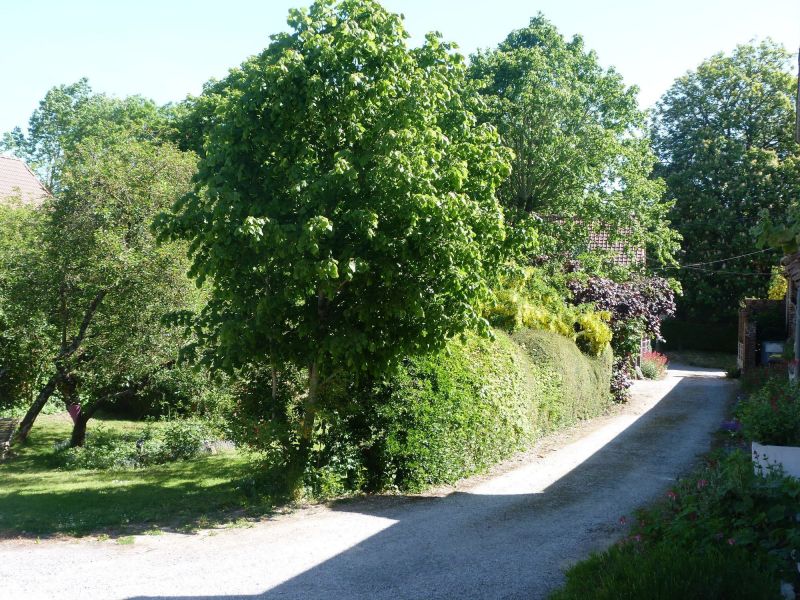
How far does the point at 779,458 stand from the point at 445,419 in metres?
4.61

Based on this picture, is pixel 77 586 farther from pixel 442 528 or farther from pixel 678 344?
pixel 678 344

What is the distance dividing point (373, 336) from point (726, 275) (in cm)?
3212

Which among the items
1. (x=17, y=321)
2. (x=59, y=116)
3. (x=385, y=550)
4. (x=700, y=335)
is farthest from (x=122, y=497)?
(x=59, y=116)

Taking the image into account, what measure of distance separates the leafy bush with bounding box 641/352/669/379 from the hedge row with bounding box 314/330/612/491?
1588 centimetres

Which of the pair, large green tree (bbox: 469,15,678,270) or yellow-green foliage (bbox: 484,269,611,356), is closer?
yellow-green foliage (bbox: 484,269,611,356)

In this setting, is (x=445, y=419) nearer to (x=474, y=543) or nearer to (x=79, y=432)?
(x=474, y=543)

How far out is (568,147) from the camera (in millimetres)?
21078

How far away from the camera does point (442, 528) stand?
866 centimetres

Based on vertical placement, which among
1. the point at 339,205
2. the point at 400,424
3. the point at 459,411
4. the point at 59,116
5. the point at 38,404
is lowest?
the point at 38,404

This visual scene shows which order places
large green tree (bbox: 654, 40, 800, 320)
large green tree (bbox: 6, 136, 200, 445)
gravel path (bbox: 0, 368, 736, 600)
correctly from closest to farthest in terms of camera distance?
gravel path (bbox: 0, 368, 736, 600) → large green tree (bbox: 6, 136, 200, 445) → large green tree (bbox: 654, 40, 800, 320)

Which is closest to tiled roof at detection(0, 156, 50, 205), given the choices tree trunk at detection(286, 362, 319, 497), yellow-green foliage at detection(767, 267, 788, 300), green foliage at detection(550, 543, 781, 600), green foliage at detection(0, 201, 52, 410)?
green foliage at detection(0, 201, 52, 410)

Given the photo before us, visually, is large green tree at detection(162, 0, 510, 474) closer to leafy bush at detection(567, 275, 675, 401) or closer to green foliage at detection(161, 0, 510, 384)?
green foliage at detection(161, 0, 510, 384)

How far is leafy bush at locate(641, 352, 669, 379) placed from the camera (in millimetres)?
28875

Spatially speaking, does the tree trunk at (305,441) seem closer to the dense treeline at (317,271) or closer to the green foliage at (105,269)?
the dense treeline at (317,271)
